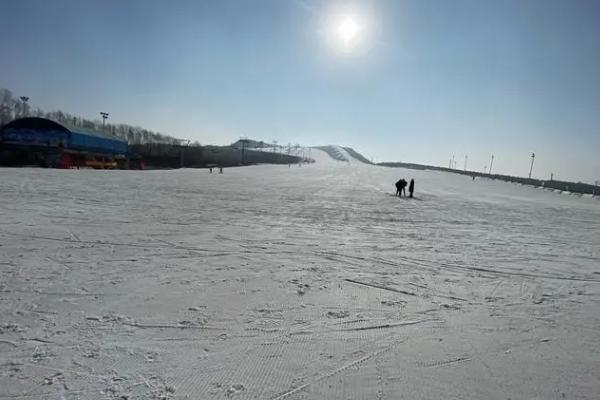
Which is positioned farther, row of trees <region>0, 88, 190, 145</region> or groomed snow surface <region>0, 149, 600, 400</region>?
row of trees <region>0, 88, 190, 145</region>

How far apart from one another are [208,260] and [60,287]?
256cm

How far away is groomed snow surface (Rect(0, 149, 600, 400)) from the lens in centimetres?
328

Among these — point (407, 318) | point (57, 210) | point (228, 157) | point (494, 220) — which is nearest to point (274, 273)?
point (407, 318)

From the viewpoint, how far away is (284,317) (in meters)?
4.64

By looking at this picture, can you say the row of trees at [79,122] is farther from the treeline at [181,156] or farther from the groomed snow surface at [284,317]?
the groomed snow surface at [284,317]

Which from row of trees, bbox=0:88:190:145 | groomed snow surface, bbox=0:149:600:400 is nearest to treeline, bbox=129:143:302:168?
row of trees, bbox=0:88:190:145

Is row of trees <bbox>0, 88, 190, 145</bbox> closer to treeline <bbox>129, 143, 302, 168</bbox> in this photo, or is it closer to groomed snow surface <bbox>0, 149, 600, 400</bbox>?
treeline <bbox>129, 143, 302, 168</bbox>

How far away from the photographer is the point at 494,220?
16625 mm

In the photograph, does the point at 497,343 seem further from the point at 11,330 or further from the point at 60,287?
the point at 60,287

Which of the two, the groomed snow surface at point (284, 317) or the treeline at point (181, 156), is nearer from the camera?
the groomed snow surface at point (284, 317)

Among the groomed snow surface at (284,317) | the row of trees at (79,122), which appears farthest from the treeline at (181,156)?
the groomed snow surface at (284,317)

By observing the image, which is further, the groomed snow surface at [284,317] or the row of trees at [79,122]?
the row of trees at [79,122]

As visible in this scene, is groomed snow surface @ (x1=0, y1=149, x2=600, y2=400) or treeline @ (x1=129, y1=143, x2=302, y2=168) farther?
treeline @ (x1=129, y1=143, x2=302, y2=168)

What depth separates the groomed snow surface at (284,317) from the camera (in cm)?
328
